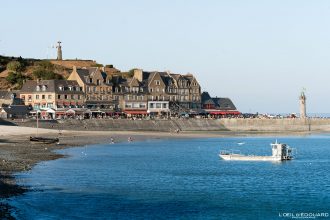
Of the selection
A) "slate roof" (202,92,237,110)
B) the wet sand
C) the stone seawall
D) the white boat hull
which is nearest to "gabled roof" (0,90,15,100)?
the stone seawall

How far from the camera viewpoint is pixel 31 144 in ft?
311

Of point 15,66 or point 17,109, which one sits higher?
point 15,66

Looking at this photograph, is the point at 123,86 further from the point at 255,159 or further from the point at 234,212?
the point at 234,212

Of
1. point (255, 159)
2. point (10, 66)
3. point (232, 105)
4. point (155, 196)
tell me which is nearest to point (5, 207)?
point (155, 196)

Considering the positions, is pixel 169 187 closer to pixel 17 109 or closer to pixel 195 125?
pixel 17 109

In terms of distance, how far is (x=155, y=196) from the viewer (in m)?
50.7

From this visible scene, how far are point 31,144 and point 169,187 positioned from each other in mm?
43709

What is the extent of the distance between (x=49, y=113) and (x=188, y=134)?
3226 centimetres

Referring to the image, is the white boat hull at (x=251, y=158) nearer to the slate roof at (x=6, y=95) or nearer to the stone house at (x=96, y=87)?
the stone house at (x=96, y=87)

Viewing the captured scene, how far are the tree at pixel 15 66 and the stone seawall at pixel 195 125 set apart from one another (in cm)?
6417

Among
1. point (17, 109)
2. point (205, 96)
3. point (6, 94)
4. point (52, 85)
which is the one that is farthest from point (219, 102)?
point (17, 109)

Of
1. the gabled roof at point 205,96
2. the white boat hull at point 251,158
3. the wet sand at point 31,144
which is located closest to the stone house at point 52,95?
the wet sand at point 31,144

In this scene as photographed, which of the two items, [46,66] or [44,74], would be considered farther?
[46,66]

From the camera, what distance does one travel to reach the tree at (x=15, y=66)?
189375 millimetres
